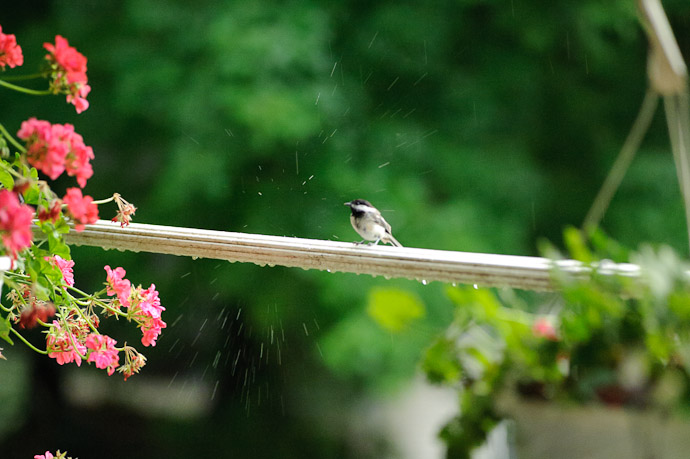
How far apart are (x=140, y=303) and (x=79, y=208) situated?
201mm

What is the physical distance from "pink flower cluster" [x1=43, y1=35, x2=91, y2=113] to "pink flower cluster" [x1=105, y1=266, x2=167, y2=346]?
217 mm

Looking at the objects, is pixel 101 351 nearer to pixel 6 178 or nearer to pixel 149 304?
pixel 149 304

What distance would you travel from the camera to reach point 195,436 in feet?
11.5

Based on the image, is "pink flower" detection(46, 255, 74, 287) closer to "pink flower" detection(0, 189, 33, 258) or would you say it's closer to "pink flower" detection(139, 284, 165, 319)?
"pink flower" detection(139, 284, 165, 319)

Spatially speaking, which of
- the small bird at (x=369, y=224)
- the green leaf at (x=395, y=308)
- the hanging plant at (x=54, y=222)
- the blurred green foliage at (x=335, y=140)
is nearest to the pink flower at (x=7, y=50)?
the hanging plant at (x=54, y=222)

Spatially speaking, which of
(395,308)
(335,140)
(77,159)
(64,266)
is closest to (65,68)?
(77,159)

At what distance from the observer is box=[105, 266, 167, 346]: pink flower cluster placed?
2.35ft

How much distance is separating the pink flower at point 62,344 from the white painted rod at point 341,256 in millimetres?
112

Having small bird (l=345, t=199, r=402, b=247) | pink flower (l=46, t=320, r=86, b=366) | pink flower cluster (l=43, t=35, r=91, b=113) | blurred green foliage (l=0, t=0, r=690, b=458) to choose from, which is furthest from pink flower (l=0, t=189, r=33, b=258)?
blurred green foliage (l=0, t=0, r=690, b=458)

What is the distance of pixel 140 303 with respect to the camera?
72 cm

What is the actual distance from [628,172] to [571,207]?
30 cm

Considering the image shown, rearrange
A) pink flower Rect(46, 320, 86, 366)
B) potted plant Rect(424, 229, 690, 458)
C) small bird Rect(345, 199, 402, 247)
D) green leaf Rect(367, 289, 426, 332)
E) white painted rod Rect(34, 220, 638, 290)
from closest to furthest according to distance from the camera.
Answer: potted plant Rect(424, 229, 690, 458), green leaf Rect(367, 289, 426, 332), white painted rod Rect(34, 220, 638, 290), pink flower Rect(46, 320, 86, 366), small bird Rect(345, 199, 402, 247)

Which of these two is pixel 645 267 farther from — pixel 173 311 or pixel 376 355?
pixel 173 311

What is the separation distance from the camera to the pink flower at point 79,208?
542 millimetres
